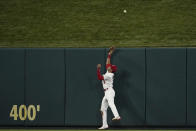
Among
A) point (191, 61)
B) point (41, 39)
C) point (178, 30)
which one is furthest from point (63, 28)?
point (191, 61)

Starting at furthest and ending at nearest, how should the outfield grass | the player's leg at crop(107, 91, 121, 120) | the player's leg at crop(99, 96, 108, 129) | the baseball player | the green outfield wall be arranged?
the outfield grass, the green outfield wall, the player's leg at crop(99, 96, 108, 129), the baseball player, the player's leg at crop(107, 91, 121, 120)

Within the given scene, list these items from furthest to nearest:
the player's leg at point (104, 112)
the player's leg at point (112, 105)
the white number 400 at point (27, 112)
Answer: the white number 400 at point (27, 112)
the player's leg at point (104, 112)
the player's leg at point (112, 105)

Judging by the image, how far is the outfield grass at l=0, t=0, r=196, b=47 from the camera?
12164mm

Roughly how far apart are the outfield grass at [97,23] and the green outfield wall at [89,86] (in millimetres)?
1139

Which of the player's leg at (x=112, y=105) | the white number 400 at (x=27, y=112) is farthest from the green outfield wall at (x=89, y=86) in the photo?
the player's leg at (x=112, y=105)

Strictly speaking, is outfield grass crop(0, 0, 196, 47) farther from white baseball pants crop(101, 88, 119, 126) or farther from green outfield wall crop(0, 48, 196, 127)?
white baseball pants crop(101, 88, 119, 126)

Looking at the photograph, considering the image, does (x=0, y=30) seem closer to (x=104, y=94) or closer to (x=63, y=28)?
(x=63, y=28)

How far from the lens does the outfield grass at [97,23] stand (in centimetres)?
1216

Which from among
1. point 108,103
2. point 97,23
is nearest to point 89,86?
point 108,103

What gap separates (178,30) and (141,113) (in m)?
3.49

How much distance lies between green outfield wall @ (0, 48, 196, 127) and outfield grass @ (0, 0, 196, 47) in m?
1.14

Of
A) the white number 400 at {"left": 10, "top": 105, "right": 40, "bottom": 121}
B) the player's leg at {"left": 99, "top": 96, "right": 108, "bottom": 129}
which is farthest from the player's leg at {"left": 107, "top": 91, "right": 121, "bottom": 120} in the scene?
the white number 400 at {"left": 10, "top": 105, "right": 40, "bottom": 121}

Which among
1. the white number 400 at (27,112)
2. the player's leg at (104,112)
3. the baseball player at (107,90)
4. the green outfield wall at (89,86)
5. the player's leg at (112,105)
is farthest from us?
the white number 400 at (27,112)

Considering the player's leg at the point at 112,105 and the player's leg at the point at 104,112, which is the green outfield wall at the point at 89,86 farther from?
the player's leg at the point at 112,105
